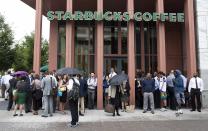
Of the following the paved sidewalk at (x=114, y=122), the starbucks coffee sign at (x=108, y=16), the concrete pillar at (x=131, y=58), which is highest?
the starbucks coffee sign at (x=108, y=16)

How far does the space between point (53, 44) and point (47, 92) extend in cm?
879

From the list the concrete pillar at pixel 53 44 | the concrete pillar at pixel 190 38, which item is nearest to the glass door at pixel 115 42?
the concrete pillar at pixel 53 44

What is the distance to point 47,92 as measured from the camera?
45.9ft

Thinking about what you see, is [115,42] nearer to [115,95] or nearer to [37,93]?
[115,95]

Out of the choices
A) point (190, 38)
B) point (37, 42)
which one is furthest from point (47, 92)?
point (190, 38)

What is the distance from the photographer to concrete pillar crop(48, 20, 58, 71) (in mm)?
22031

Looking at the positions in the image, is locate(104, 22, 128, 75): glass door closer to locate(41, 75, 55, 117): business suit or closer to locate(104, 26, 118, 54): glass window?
locate(104, 26, 118, 54): glass window

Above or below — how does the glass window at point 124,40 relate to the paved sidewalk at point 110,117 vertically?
above

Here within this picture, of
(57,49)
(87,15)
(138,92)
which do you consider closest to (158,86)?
(138,92)

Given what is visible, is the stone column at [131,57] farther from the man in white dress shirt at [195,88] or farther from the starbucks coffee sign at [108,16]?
the man in white dress shirt at [195,88]

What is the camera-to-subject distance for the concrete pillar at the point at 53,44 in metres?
Answer: 22.0

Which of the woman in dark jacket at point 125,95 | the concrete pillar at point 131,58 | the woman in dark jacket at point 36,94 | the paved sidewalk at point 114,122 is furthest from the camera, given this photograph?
the concrete pillar at point 131,58

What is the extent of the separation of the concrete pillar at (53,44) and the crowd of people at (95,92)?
18.2 feet

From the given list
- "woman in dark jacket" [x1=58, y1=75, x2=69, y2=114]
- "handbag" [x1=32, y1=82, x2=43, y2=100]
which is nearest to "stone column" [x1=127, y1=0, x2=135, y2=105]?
"woman in dark jacket" [x1=58, y1=75, x2=69, y2=114]
